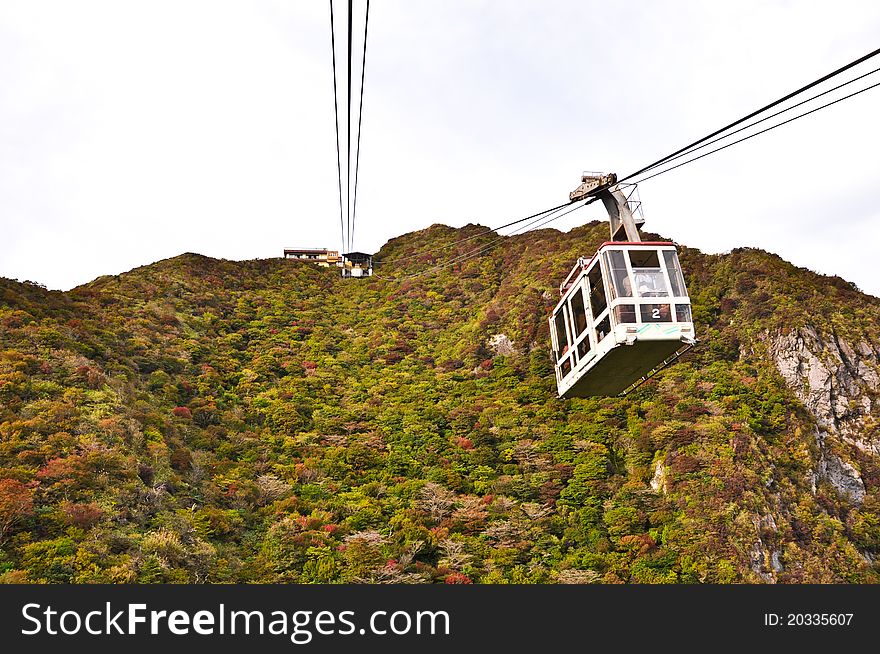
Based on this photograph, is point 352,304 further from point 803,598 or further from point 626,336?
point 803,598

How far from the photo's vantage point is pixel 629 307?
1775 cm

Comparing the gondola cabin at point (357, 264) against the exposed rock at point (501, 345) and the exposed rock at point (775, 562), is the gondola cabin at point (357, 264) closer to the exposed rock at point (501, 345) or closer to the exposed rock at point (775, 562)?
the exposed rock at point (501, 345)

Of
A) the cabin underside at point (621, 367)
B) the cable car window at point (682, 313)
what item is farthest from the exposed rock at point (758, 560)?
the cable car window at point (682, 313)

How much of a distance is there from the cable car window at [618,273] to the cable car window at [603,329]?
0.90 meters

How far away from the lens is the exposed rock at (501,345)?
36.9 metres

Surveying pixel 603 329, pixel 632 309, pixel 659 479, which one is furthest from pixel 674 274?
pixel 659 479

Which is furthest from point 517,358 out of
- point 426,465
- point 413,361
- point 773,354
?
point 773,354

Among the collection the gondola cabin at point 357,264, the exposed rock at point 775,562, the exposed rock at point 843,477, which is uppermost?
the gondola cabin at point 357,264

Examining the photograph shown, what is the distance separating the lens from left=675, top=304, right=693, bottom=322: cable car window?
17.9 m

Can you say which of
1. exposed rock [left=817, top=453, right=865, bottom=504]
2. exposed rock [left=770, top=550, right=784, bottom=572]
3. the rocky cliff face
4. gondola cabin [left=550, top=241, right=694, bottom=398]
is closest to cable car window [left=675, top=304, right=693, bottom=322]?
gondola cabin [left=550, top=241, right=694, bottom=398]

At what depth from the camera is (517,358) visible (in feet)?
118

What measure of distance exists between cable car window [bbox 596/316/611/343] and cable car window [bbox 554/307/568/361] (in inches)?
126

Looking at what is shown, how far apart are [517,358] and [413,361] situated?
696 cm

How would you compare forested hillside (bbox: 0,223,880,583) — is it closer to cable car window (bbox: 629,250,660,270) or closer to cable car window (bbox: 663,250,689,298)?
cable car window (bbox: 663,250,689,298)
